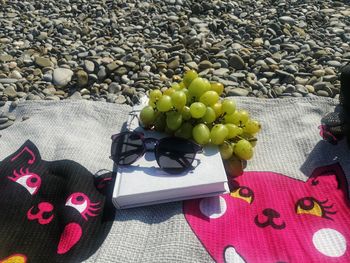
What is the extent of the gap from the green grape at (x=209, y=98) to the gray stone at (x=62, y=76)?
4.30 ft

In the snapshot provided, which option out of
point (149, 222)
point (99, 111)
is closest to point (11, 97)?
point (99, 111)

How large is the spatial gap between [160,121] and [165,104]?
5.3 inches

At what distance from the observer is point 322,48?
2.91m

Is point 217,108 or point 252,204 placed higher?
point 217,108

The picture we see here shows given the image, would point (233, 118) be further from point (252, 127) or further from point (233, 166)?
point (233, 166)

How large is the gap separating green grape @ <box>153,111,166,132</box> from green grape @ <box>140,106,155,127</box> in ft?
0.07

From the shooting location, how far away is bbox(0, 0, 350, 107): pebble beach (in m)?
2.61

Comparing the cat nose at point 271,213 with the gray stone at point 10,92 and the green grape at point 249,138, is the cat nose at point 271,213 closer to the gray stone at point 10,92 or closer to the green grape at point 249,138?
the green grape at point 249,138

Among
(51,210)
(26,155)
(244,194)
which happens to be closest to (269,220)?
(244,194)

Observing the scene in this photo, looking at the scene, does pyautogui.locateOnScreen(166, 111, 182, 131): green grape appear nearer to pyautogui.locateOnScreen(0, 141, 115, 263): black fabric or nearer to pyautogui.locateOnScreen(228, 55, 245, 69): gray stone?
pyautogui.locateOnScreen(0, 141, 115, 263): black fabric

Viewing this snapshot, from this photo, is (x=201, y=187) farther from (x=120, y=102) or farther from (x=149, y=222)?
(x=120, y=102)

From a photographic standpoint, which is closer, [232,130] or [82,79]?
[232,130]

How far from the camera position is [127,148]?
184cm

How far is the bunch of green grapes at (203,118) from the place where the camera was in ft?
5.67
